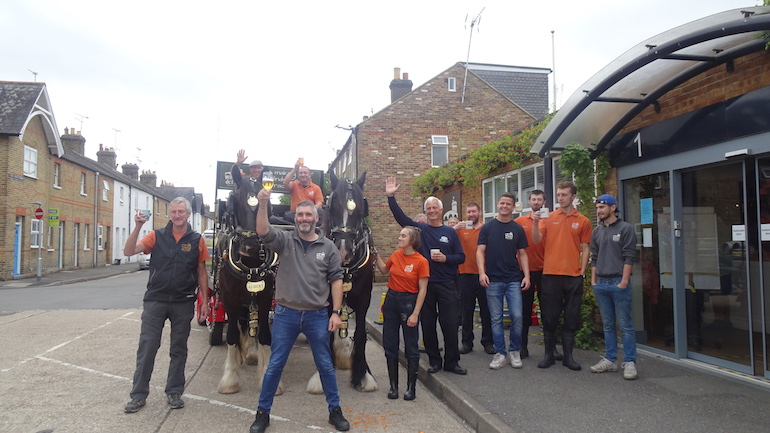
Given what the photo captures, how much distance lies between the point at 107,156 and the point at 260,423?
40.1 m

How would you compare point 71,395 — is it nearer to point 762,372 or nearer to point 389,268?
point 389,268

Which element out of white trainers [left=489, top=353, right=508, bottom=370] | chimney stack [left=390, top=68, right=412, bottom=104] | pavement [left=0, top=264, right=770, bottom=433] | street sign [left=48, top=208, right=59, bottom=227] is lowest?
pavement [left=0, top=264, right=770, bottom=433]

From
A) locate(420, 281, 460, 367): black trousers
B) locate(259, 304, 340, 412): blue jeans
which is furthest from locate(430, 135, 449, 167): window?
locate(259, 304, 340, 412): blue jeans

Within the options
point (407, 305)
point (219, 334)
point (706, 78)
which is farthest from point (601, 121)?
point (219, 334)

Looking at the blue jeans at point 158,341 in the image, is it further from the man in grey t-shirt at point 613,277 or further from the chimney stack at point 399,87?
the chimney stack at point 399,87

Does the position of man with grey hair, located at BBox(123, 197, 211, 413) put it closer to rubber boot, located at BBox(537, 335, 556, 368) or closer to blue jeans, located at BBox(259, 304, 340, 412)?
blue jeans, located at BBox(259, 304, 340, 412)

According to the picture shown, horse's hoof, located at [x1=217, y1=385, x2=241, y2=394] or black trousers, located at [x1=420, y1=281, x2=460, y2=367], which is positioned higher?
black trousers, located at [x1=420, y1=281, x2=460, y2=367]

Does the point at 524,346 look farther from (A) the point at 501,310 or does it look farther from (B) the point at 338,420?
(B) the point at 338,420

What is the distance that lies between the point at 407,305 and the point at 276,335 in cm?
150

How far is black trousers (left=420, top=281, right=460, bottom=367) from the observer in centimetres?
578

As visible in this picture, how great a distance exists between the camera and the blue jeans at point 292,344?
4.23 m

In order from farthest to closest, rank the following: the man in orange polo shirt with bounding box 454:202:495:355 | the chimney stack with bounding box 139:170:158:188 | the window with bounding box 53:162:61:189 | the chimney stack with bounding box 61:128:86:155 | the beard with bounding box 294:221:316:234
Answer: the chimney stack with bounding box 139:170:158:188 < the chimney stack with bounding box 61:128:86:155 < the window with bounding box 53:162:61:189 < the man in orange polo shirt with bounding box 454:202:495:355 < the beard with bounding box 294:221:316:234

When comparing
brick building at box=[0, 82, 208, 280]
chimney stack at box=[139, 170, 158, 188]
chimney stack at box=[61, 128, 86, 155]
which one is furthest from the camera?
chimney stack at box=[139, 170, 158, 188]

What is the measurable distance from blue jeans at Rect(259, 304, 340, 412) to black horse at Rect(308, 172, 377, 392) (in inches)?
36.4
